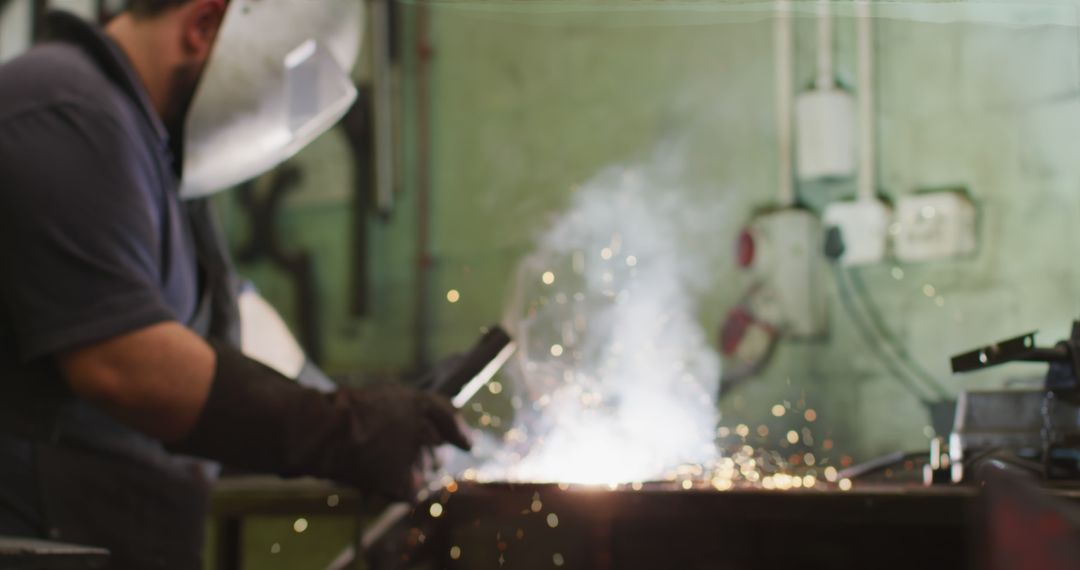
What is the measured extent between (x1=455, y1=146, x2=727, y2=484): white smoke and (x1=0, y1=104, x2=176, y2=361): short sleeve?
0.58 m

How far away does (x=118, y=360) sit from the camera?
4.33 ft

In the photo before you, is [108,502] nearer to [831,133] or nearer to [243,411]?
[243,411]

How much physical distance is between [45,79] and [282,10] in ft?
1.13

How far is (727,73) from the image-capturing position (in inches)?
108

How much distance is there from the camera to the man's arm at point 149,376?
1.32m

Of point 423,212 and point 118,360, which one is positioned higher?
point 118,360

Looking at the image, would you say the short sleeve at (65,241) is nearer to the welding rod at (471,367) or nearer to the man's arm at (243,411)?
the man's arm at (243,411)

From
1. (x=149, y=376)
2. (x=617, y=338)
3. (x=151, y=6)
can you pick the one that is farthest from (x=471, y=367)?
(x=151, y=6)

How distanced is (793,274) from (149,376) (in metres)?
1.71

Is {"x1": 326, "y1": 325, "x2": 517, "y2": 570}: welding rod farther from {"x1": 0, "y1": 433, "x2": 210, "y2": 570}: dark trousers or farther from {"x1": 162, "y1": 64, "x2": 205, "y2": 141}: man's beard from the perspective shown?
{"x1": 162, "y1": 64, "x2": 205, "y2": 141}: man's beard

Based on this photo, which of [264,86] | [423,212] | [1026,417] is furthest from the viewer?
[423,212]

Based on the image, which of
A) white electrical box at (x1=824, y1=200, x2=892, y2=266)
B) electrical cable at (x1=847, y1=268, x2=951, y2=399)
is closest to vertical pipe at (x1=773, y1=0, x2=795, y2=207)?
white electrical box at (x1=824, y1=200, x2=892, y2=266)

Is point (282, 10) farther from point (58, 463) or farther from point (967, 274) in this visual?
point (967, 274)

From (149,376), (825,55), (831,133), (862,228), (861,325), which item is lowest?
(861,325)
